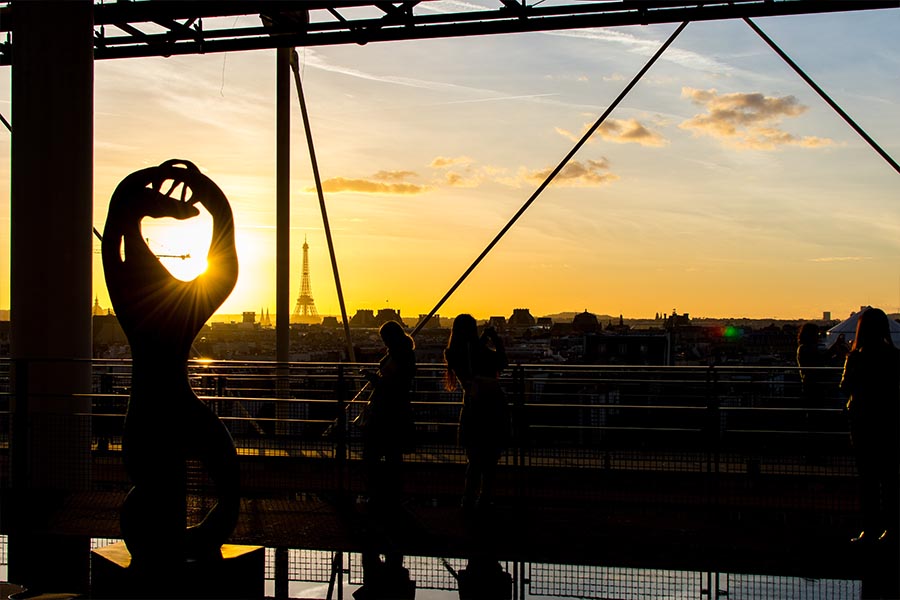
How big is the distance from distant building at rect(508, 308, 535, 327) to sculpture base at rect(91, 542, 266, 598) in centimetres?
1068

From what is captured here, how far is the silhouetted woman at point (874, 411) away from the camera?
5.56m

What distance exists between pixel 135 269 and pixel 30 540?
1.99m

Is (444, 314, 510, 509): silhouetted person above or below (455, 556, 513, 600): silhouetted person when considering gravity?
above

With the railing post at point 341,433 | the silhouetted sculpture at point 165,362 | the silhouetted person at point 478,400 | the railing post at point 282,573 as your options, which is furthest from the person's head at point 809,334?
the silhouetted sculpture at point 165,362

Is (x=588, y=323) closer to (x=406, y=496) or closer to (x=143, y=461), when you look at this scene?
(x=406, y=496)

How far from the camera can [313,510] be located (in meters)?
6.82

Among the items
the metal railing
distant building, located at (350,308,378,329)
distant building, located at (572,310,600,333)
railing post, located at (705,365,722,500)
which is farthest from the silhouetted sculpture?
distant building, located at (572,310,600,333)

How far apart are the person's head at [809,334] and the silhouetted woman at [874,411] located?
2617 millimetres

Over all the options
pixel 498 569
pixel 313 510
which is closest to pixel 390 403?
pixel 313 510

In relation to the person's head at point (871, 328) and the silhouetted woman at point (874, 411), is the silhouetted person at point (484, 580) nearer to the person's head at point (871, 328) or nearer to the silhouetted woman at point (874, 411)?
the silhouetted woman at point (874, 411)

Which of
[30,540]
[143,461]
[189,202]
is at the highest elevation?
[189,202]

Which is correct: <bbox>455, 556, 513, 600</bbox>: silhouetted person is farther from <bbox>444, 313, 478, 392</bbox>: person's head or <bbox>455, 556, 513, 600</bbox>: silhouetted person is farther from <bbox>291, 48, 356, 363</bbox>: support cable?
<bbox>291, 48, 356, 363</bbox>: support cable

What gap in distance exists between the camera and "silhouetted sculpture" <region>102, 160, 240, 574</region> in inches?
195

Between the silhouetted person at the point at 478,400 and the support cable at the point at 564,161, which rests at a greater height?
the support cable at the point at 564,161
